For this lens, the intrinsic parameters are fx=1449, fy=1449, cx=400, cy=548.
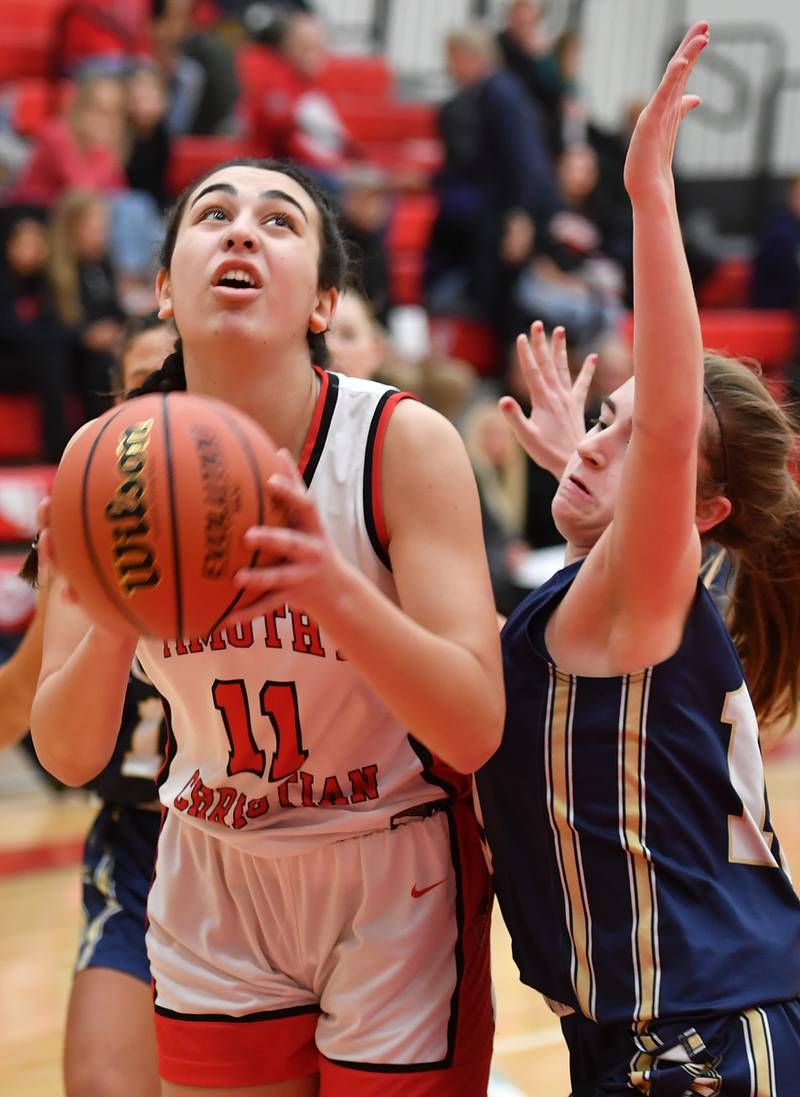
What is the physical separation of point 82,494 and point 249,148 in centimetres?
822

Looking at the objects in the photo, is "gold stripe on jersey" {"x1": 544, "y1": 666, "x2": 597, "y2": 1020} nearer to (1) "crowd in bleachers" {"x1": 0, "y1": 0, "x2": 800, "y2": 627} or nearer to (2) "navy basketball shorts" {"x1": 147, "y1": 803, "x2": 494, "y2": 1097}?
(2) "navy basketball shorts" {"x1": 147, "y1": 803, "x2": 494, "y2": 1097}

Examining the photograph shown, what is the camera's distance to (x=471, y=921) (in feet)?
7.32

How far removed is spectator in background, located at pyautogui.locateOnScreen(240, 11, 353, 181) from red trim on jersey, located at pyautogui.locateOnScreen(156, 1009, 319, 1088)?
7.27 metres

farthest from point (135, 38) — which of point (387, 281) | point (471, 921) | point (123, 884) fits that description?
point (471, 921)

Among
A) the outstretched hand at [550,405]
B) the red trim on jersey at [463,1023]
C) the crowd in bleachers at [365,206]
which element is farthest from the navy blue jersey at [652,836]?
the crowd in bleachers at [365,206]

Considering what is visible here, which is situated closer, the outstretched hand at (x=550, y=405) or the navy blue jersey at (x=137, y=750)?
the outstretched hand at (x=550, y=405)

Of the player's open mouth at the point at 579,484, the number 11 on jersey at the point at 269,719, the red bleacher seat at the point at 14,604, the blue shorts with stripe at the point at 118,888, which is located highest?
the player's open mouth at the point at 579,484

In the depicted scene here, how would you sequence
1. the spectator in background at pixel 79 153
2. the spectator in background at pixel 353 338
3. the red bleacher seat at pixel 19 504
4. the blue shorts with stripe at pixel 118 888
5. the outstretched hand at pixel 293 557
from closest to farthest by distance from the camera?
1. the outstretched hand at pixel 293 557
2. the blue shorts with stripe at pixel 118 888
3. the spectator in background at pixel 353 338
4. the red bleacher seat at pixel 19 504
5. the spectator in background at pixel 79 153

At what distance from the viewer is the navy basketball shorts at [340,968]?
6.97 feet

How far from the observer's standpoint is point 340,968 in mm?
2146

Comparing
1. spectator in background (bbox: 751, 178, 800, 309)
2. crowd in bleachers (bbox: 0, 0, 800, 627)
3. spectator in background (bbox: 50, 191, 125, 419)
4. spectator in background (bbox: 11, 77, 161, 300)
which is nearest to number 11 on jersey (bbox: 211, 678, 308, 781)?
crowd in bleachers (bbox: 0, 0, 800, 627)

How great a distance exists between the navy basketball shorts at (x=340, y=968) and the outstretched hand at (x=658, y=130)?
3.22 feet

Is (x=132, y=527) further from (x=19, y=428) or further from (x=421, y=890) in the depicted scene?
(x=19, y=428)

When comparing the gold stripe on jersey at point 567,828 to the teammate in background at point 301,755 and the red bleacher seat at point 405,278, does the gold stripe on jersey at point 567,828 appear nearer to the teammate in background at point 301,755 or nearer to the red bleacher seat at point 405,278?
the teammate in background at point 301,755
